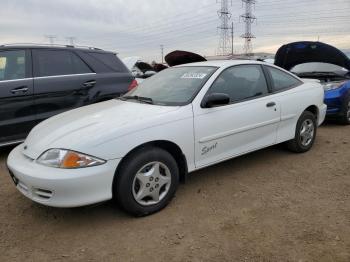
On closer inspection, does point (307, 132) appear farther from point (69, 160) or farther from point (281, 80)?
point (69, 160)

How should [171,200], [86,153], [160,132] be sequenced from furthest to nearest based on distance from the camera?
[171,200] < [160,132] < [86,153]

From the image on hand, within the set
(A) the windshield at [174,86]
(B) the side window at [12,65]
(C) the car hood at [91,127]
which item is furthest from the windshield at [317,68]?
(B) the side window at [12,65]

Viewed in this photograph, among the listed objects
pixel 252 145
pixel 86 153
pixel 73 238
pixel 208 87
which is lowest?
pixel 73 238

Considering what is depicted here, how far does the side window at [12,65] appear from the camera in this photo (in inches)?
198

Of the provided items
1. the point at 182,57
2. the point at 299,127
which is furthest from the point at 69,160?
the point at 182,57

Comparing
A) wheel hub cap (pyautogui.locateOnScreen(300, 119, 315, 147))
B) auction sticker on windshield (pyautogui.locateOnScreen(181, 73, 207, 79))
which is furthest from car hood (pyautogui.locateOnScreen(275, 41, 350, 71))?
auction sticker on windshield (pyautogui.locateOnScreen(181, 73, 207, 79))

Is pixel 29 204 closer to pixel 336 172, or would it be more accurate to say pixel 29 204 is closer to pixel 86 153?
pixel 86 153

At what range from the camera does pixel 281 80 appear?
4762 mm

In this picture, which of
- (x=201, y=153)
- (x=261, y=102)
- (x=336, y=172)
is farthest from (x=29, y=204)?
(x=336, y=172)

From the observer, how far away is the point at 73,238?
302cm

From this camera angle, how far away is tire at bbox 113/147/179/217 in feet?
10.2

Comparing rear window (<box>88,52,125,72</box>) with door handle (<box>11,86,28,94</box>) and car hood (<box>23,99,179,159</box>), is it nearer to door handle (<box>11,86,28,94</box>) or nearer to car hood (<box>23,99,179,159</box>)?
door handle (<box>11,86,28,94</box>)

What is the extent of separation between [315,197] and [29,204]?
300 centimetres

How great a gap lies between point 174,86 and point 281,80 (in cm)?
163
